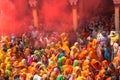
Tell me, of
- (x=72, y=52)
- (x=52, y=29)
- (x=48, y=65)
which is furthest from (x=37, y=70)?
(x=52, y=29)

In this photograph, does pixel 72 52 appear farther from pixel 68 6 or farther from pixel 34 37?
pixel 68 6

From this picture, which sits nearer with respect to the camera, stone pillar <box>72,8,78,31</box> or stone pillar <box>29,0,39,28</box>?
stone pillar <box>72,8,78,31</box>

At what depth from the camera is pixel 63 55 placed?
18.6 m

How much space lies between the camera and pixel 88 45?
19.2 metres

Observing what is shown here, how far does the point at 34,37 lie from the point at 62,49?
2914mm

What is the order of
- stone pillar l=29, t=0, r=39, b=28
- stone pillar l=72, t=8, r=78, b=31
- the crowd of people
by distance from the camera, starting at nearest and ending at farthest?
the crowd of people
stone pillar l=72, t=8, r=78, b=31
stone pillar l=29, t=0, r=39, b=28

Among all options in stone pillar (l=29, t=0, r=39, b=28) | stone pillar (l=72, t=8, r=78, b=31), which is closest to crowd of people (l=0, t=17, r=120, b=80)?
stone pillar (l=72, t=8, r=78, b=31)

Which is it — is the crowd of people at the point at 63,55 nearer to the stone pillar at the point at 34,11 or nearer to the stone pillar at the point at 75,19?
the stone pillar at the point at 75,19

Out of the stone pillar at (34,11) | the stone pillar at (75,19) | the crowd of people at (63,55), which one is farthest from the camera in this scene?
the stone pillar at (34,11)

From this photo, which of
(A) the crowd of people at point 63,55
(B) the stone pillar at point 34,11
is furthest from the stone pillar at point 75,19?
(B) the stone pillar at point 34,11

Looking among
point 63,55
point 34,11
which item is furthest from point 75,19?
point 63,55

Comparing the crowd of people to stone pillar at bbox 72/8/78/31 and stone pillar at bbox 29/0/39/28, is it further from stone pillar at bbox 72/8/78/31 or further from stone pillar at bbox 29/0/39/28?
stone pillar at bbox 29/0/39/28

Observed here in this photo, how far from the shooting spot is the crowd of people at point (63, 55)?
16969 mm

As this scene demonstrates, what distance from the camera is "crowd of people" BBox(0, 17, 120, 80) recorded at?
55.7 feet
